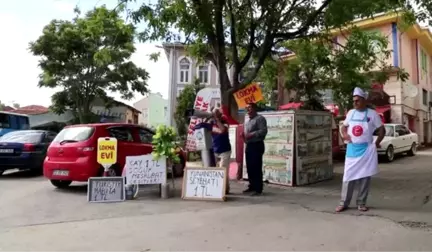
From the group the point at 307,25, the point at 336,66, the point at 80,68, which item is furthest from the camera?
the point at 80,68

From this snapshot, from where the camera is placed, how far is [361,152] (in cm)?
626

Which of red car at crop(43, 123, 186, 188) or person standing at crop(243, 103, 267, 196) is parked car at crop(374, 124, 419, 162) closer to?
person standing at crop(243, 103, 267, 196)

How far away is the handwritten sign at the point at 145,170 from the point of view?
8039 millimetres

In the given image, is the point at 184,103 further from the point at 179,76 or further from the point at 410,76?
the point at 410,76

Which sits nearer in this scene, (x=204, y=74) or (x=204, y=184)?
(x=204, y=184)

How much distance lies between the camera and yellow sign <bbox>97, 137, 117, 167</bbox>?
811 centimetres

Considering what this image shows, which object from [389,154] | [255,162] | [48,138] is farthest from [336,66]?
[48,138]

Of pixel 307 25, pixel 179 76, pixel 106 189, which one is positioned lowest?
pixel 106 189

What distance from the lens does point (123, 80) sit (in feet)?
82.9

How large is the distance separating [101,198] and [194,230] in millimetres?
2900

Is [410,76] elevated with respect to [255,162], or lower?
elevated

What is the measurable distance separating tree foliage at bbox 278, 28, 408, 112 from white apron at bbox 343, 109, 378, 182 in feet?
19.8

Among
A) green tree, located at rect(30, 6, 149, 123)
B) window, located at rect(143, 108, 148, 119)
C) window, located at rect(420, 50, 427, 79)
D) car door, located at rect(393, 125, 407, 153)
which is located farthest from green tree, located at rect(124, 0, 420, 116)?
window, located at rect(143, 108, 148, 119)

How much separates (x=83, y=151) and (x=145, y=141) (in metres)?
1.67
